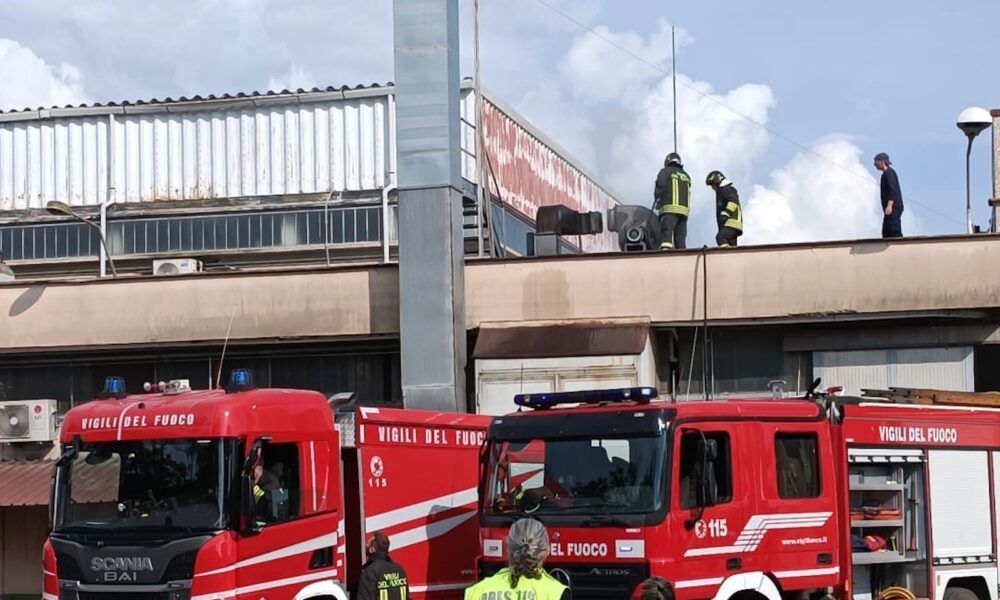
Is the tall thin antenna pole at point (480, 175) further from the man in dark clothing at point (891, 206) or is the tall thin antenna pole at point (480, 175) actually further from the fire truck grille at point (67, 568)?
the fire truck grille at point (67, 568)

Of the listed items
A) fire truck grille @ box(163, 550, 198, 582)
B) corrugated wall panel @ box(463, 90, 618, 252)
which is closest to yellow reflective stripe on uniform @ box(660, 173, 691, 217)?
corrugated wall panel @ box(463, 90, 618, 252)

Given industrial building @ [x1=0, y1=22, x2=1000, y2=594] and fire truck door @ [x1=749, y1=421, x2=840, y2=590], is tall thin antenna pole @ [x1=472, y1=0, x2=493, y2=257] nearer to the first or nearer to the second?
industrial building @ [x1=0, y1=22, x2=1000, y2=594]

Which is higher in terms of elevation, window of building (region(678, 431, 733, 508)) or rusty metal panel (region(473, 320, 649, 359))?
rusty metal panel (region(473, 320, 649, 359))

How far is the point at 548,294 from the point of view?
23188 mm

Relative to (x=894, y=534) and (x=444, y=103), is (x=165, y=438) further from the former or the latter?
(x=444, y=103)

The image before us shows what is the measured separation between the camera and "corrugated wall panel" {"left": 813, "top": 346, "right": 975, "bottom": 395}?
873 inches

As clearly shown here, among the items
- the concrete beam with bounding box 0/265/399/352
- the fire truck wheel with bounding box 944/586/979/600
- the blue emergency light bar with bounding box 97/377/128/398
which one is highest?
the concrete beam with bounding box 0/265/399/352

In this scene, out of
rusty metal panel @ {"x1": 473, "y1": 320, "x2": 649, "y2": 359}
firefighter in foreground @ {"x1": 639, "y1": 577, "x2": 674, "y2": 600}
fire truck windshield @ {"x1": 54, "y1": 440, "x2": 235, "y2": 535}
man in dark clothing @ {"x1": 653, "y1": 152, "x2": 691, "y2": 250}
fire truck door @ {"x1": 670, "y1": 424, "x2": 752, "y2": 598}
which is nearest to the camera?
firefighter in foreground @ {"x1": 639, "y1": 577, "x2": 674, "y2": 600}

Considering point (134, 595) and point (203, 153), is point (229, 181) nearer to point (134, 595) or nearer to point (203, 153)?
point (203, 153)

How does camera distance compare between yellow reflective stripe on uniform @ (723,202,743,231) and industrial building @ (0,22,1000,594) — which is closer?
industrial building @ (0,22,1000,594)

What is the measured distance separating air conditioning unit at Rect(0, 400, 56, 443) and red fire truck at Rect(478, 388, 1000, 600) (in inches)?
508

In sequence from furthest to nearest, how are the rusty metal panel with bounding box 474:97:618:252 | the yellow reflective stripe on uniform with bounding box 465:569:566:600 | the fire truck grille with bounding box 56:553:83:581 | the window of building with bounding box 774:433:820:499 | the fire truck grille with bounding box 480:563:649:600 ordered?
the rusty metal panel with bounding box 474:97:618:252 → the window of building with bounding box 774:433:820:499 → the fire truck grille with bounding box 56:553:83:581 → the fire truck grille with bounding box 480:563:649:600 → the yellow reflective stripe on uniform with bounding box 465:569:566:600

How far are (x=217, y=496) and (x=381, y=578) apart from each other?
1687 mm

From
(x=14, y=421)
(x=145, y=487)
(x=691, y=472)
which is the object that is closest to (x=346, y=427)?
(x=145, y=487)
